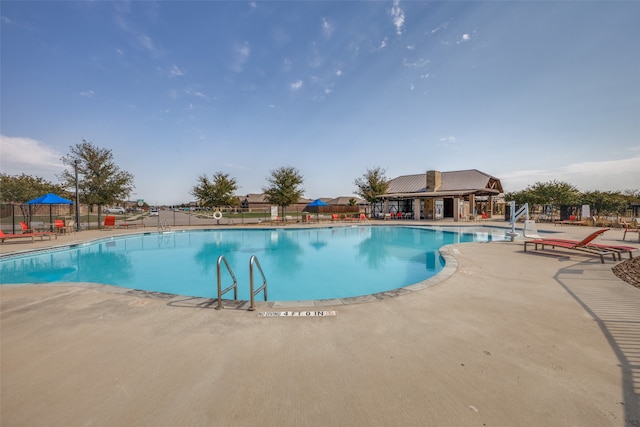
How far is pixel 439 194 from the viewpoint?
25.8 metres

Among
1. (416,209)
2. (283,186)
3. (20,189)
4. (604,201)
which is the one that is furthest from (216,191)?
(604,201)

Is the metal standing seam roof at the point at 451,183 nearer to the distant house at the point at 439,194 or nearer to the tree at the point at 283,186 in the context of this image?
the distant house at the point at 439,194

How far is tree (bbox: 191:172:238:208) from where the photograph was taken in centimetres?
2377

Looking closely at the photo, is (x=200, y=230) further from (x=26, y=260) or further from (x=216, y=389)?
(x=216, y=389)

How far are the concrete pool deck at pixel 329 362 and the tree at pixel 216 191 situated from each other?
64.6ft

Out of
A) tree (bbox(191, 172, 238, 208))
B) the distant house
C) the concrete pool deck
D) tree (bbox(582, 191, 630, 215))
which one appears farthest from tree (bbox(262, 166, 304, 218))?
tree (bbox(582, 191, 630, 215))

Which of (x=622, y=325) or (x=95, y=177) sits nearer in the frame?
(x=622, y=325)

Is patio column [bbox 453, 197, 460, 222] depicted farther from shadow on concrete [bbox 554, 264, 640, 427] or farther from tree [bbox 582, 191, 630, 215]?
shadow on concrete [bbox 554, 264, 640, 427]

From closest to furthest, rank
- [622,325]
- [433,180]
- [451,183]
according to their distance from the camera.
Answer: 1. [622,325]
2. [433,180]
3. [451,183]

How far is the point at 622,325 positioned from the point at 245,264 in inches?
377

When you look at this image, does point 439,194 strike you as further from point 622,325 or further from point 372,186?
point 622,325

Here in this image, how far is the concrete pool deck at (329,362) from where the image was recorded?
80.0 inches

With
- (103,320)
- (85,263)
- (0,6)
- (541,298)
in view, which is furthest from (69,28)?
(541,298)

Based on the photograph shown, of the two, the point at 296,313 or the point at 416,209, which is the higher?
the point at 416,209
